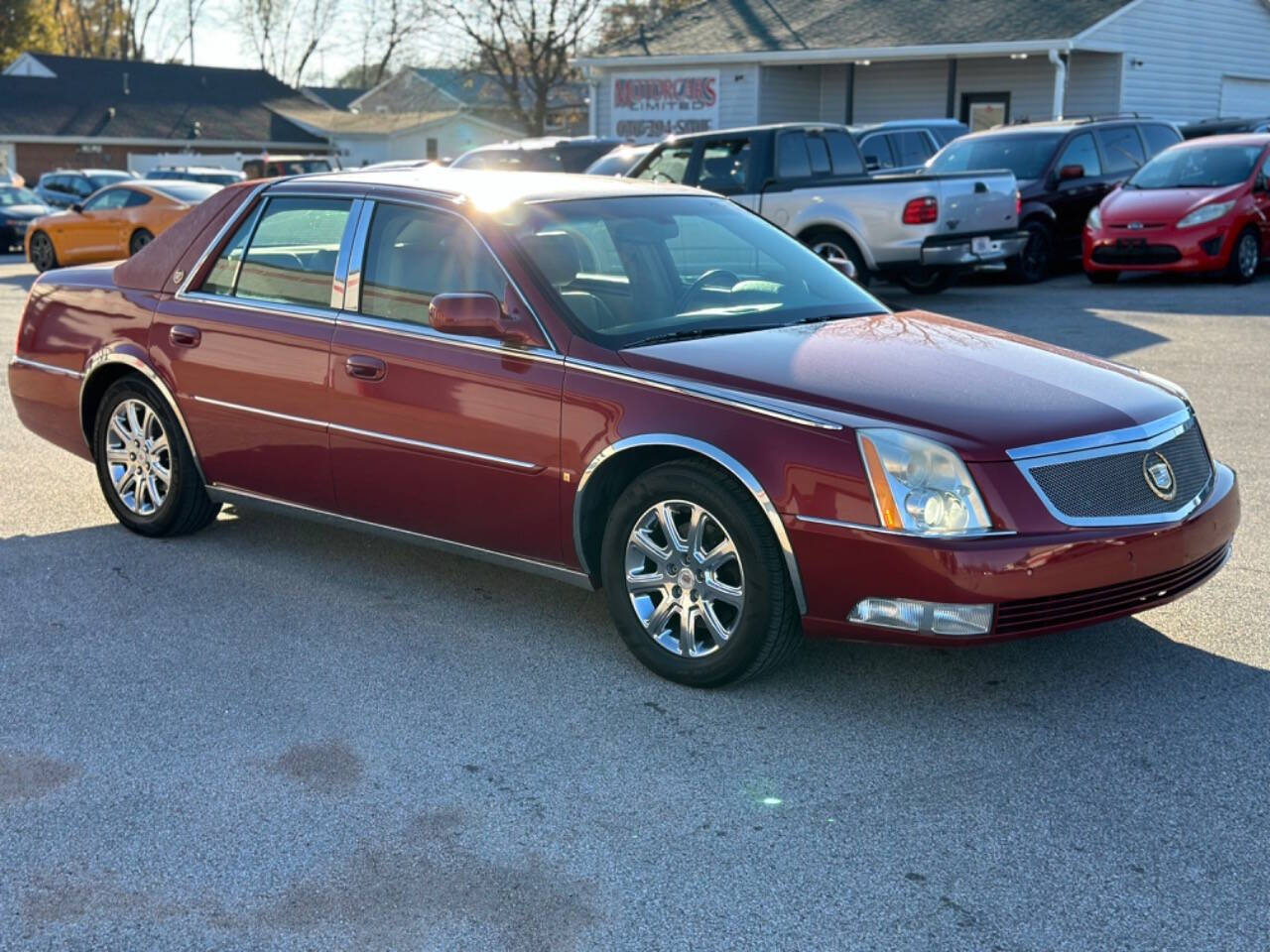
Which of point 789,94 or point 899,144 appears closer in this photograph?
point 899,144

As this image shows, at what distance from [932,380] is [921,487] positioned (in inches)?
20.6

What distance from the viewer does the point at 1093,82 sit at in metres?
30.9

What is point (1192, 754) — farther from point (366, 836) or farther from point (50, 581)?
point (50, 581)

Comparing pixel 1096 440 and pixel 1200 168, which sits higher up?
pixel 1200 168

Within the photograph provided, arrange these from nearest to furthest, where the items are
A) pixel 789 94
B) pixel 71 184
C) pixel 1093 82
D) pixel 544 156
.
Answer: pixel 544 156 → pixel 1093 82 → pixel 71 184 → pixel 789 94

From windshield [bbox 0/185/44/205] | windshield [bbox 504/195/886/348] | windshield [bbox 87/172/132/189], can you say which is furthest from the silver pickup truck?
windshield [bbox 87/172/132/189]

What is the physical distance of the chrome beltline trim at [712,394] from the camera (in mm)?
4535

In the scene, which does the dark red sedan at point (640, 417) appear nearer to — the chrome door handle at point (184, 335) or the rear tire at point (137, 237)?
the chrome door handle at point (184, 335)

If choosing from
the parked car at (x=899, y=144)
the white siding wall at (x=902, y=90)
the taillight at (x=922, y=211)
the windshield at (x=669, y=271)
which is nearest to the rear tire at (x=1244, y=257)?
the taillight at (x=922, y=211)

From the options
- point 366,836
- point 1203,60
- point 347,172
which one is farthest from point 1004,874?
point 1203,60

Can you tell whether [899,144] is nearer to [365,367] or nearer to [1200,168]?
[1200,168]

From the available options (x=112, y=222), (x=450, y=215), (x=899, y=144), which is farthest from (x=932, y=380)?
(x=112, y=222)

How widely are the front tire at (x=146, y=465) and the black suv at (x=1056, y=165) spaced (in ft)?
42.0

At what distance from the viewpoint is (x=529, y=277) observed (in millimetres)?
5336
